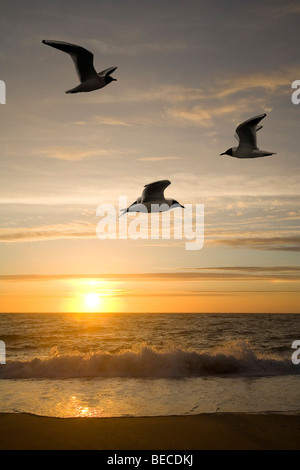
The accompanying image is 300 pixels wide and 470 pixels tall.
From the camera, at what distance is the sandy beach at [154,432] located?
6.00 metres

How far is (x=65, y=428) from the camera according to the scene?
6633 mm

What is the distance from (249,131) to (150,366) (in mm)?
7017

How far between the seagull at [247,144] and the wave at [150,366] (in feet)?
20.0

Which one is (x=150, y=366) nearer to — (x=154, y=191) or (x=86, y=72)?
(x=154, y=191)

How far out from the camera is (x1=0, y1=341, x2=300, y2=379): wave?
11.9m

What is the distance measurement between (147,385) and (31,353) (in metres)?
9.54

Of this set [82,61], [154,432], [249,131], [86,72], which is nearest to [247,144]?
[249,131]

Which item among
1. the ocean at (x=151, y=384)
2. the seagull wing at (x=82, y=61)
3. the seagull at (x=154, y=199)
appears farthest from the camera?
the seagull at (x=154, y=199)

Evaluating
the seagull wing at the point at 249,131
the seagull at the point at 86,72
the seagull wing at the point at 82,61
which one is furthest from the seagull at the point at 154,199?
the seagull wing at the point at 82,61

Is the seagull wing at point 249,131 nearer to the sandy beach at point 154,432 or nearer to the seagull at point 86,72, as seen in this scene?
the seagull at point 86,72

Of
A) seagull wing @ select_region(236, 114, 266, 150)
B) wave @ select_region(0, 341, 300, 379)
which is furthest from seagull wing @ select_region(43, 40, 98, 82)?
wave @ select_region(0, 341, 300, 379)
